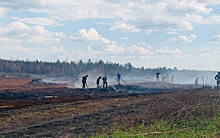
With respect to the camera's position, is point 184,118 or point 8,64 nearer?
point 184,118

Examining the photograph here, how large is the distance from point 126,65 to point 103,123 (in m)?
124

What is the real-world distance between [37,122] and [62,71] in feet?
293

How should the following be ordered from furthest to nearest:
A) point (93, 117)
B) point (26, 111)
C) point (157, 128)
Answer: point (26, 111) < point (93, 117) < point (157, 128)

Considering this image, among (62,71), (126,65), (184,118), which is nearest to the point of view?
(184,118)

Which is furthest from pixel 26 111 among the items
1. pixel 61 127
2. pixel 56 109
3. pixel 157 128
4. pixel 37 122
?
pixel 157 128

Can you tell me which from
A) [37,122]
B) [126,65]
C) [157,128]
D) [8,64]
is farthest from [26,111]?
[126,65]

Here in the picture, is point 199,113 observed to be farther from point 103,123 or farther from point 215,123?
point 103,123

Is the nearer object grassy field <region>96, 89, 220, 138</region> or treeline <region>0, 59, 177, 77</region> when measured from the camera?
grassy field <region>96, 89, 220, 138</region>

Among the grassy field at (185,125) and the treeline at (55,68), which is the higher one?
the treeline at (55,68)

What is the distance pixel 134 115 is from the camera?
13.9 metres

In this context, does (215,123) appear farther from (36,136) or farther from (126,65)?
(126,65)

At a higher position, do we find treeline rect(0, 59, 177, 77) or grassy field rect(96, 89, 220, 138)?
treeline rect(0, 59, 177, 77)

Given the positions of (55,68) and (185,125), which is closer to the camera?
(185,125)

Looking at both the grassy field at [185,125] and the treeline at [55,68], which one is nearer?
the grassy field at [185,125]
